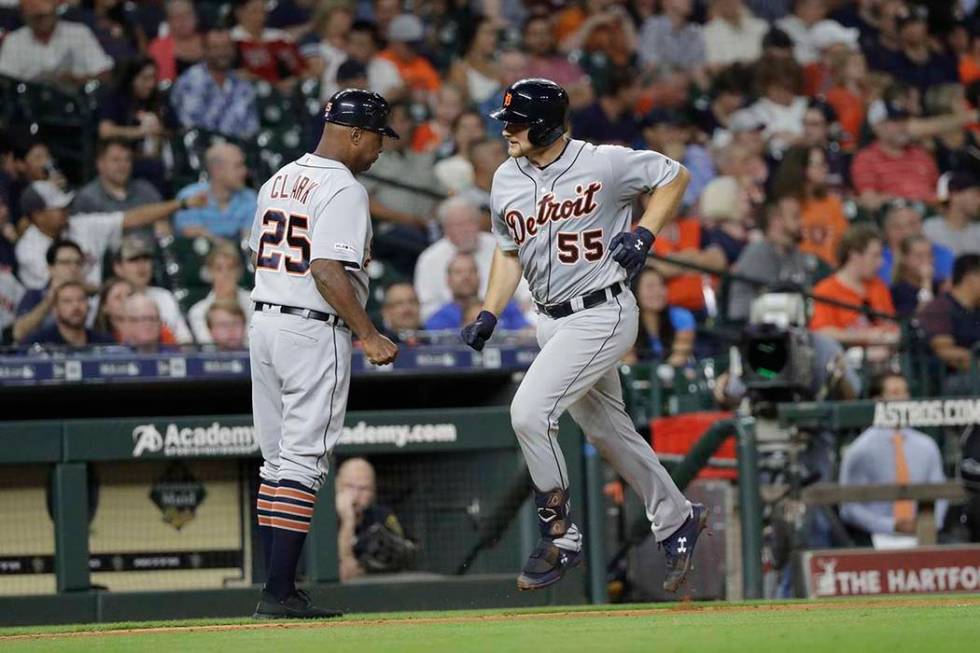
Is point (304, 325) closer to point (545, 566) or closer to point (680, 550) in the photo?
point (545, 566)

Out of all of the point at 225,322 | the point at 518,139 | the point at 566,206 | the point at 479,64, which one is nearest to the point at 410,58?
the point at 479,64

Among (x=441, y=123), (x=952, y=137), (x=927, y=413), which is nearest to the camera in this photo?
(x=927, y=413)

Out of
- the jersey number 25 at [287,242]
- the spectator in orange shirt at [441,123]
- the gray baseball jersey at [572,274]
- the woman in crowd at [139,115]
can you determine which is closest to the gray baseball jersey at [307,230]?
the jersey number 25 at [287,242]

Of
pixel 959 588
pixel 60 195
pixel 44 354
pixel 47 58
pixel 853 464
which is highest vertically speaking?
pixel 47 58

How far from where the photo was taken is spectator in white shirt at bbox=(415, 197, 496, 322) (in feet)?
35.0

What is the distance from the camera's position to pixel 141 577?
8.15 m

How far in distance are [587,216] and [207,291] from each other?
15.1 feet

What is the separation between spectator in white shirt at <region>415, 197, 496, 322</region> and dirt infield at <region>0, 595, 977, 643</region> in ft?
14.2

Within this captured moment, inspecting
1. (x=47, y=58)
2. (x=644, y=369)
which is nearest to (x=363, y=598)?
(x=644, y=369)

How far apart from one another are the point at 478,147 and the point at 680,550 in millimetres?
5827

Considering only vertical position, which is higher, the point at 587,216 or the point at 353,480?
the point at 587,216

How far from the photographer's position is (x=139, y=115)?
11.2 m

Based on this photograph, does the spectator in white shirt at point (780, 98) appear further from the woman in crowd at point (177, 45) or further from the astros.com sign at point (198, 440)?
the astros.com sign at point (198, 440)

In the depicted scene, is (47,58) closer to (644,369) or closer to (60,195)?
(60,195)
